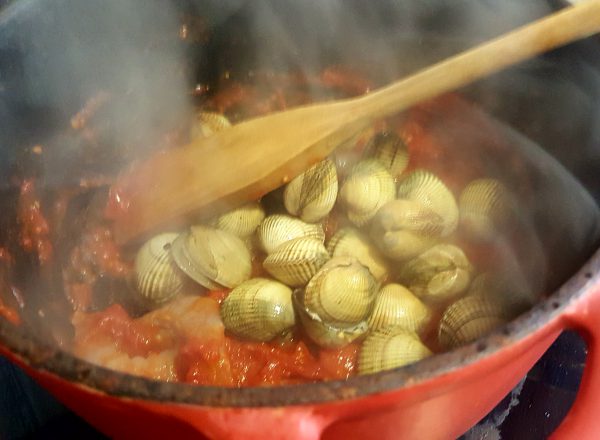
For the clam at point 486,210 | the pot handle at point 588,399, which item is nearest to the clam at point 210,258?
the clam at point 486,210

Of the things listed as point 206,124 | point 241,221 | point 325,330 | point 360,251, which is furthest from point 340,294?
point 206,124

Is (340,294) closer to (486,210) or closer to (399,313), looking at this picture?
(399,313)

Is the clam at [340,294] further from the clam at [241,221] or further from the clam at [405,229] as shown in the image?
the clam at [241,221]

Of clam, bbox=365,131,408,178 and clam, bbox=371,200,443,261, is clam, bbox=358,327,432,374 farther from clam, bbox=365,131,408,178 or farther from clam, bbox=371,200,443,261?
clam, bbox=365,131,408,178

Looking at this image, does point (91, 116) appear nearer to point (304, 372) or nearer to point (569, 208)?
point (304, 372)

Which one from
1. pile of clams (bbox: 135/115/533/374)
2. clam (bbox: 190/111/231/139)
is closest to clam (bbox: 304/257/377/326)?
pile of clams (bbox: 135/115/533/374)

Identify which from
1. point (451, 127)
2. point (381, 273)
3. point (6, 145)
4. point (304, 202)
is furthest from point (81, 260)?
point (451, 127)
